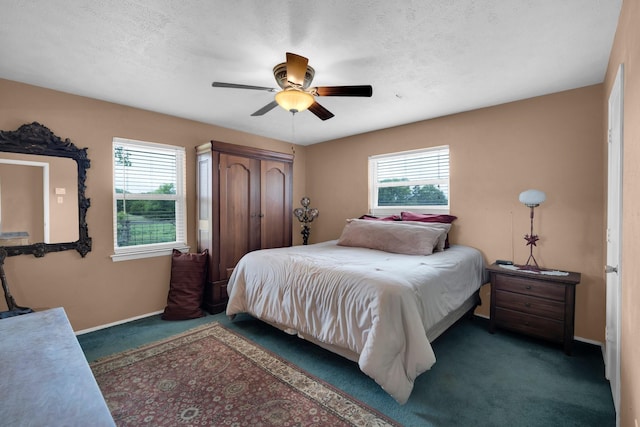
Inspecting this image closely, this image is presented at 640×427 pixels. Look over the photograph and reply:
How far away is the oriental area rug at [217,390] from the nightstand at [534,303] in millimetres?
1761

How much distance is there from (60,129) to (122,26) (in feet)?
5.33

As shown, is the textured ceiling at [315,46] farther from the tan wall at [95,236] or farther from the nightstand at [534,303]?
the nightstand at [534,303]

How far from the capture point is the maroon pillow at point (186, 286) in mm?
3297

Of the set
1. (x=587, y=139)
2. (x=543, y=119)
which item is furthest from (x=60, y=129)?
(x=587, y=139)

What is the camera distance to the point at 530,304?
264 cm

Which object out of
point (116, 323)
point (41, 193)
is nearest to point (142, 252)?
point (116, 323)

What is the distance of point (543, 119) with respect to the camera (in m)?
2.89

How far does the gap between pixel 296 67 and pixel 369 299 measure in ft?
5.28

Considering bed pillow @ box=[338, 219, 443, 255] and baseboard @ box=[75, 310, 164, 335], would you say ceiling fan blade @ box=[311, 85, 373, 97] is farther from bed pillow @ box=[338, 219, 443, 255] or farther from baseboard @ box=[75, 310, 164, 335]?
baseboard @ box=[75, 310, 164, 335]

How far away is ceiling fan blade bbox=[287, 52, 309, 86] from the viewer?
5.96ft

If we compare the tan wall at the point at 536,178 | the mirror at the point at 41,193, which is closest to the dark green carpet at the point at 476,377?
the tan wall at the point at 536,178

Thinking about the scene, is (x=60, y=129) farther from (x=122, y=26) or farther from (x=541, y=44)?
(x=541, y=44)

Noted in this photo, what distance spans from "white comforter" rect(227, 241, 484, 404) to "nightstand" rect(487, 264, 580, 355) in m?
Answer: 0.27

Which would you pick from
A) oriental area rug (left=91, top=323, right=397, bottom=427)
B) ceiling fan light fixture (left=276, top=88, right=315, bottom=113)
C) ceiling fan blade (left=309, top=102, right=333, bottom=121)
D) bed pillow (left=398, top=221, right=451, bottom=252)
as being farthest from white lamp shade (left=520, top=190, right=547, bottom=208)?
oriental area rug (left=91, top=323, right=397, bottom=427)
